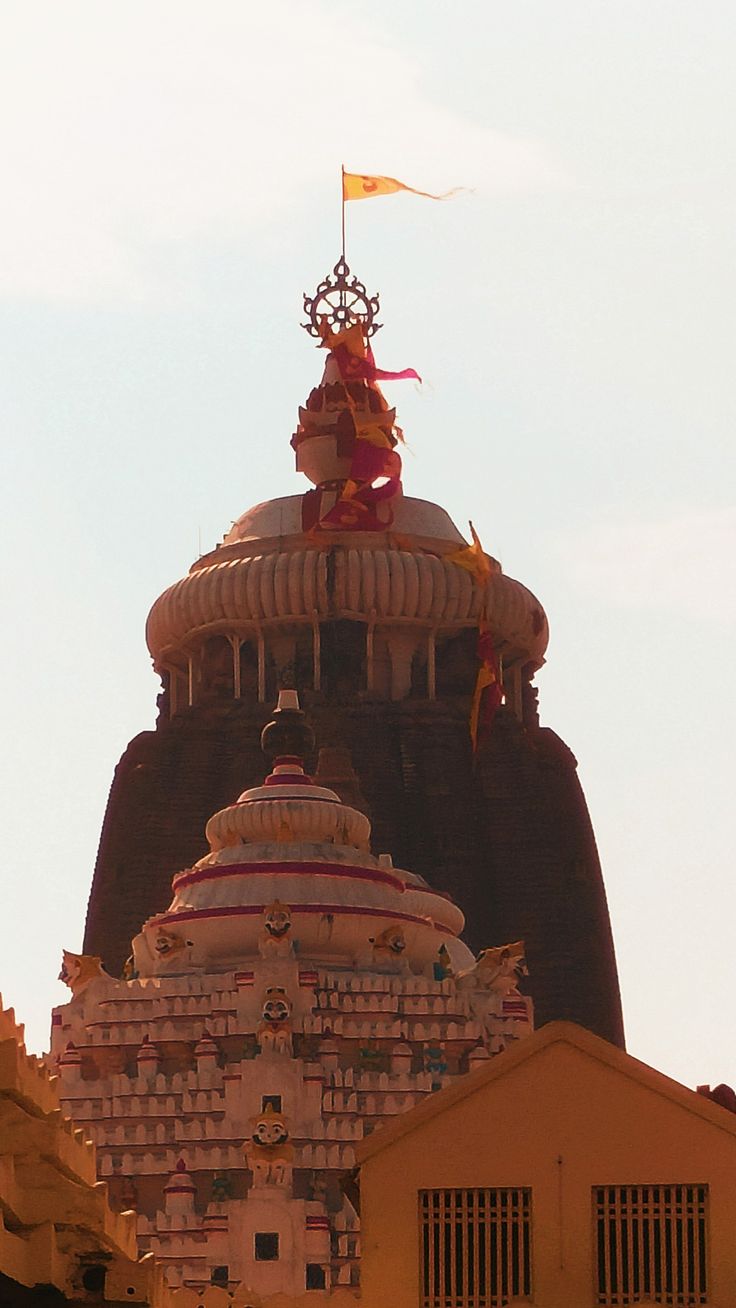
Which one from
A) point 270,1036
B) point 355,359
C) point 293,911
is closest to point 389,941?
point 293,911

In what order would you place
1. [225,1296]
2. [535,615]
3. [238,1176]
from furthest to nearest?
[535,615]
[238,1176]
[225,1296]

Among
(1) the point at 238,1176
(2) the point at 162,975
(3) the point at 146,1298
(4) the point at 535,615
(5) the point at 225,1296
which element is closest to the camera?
(3) the point at 146,1298

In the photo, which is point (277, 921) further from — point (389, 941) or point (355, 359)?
point (355, 359)

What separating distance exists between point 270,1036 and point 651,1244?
3033 cm

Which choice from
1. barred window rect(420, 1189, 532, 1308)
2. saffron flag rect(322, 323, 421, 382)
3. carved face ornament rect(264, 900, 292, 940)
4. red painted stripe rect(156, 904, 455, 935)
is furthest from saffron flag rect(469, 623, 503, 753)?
barred window rect(420, 1189, 532, 1308)

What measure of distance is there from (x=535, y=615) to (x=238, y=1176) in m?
29.5

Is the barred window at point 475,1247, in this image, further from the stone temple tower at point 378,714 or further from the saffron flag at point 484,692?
the saffron flag at point 484,692

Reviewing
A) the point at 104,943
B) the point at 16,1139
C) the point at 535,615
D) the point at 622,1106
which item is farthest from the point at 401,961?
the point at 16,1139

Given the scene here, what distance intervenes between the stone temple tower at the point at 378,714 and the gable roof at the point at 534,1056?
4676 centimetres

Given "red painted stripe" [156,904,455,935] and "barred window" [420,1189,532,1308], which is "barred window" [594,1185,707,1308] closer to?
"barred window" [420,1189,532,1308]

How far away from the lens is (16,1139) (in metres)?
24.5

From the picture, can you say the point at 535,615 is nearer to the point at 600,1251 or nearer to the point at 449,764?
the point at 449,764

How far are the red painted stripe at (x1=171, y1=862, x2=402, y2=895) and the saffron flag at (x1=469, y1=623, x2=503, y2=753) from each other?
17875 millimetres

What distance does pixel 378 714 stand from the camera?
84938mm
